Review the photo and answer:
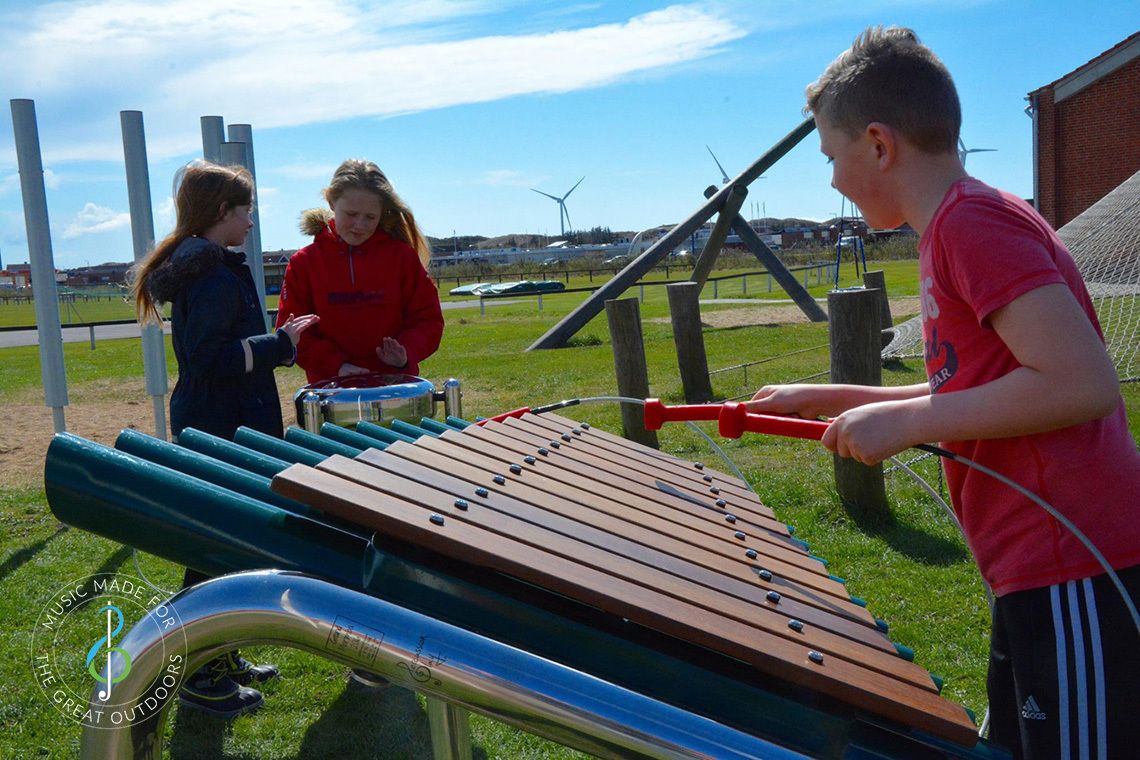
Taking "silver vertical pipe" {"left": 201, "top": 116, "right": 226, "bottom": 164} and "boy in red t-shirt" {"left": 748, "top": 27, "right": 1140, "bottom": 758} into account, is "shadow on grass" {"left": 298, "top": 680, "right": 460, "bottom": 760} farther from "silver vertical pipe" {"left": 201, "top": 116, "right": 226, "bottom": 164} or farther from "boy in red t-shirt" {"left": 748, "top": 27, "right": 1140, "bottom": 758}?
"silver vertical pipe" {"left": 201, "top": 116, "right": 226, "bottom": 164}

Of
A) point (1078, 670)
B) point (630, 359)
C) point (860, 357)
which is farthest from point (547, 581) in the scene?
point (630, 359)

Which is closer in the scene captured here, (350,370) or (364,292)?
(350,370)

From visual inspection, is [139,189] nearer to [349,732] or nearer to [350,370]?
[350,370]

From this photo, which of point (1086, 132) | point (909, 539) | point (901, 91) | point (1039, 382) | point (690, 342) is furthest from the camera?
point (1086, 132)

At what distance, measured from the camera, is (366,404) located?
4.14 meters

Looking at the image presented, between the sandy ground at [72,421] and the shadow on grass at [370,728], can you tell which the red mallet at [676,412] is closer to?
the shadow on grass at [370,728]

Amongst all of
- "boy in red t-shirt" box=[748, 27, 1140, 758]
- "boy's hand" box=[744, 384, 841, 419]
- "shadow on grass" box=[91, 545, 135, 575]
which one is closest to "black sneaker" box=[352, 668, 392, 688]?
"boy's hand" box=[744, 384, 841, 419]

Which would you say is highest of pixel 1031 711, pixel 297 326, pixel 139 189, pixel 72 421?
pixel 139 189

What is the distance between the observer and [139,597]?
5.16m

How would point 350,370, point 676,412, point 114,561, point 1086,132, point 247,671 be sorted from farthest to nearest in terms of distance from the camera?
point 1086,132, point 114,561, point 350,370, point 247,671, point 676,412

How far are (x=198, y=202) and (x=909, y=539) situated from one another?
13.6ft

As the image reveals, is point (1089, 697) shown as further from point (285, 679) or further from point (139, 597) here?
point (139, 597)

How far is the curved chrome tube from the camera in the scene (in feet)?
4.08

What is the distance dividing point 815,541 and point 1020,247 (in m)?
4.33
